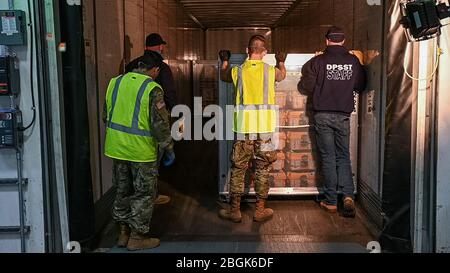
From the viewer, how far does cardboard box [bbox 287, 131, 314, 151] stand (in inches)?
206

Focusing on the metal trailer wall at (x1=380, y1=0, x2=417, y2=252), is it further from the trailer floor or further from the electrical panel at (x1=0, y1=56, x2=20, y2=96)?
the electrical panel at (x1=0, y1=56, x2=20, y2=96)

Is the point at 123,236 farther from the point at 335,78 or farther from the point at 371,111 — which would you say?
the point at 371,111

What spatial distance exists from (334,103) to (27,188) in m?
2.89

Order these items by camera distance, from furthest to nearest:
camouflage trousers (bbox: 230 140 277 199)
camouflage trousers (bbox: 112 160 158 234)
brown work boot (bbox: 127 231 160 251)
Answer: camouflage trousers (bbox: 230 140 277 199), brown work boot (bbox: 127 231 160 251), camouflage trousers (bbox: 112 160 158 234)

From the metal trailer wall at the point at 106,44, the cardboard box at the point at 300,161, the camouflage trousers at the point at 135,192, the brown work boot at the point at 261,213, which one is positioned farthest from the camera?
the cardboard box at the point at 300,161

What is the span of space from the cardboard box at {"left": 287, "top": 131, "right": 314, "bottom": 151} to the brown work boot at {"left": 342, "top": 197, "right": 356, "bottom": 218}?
27.9 inches

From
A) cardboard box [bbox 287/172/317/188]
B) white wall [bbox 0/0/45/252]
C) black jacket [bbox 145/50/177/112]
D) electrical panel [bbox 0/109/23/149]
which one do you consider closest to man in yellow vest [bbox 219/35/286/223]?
cardboard box [bbox 287/172/317/188]

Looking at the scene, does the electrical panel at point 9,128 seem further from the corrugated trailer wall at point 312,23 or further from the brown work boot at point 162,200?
the corrugated trailer wall at point 312,23

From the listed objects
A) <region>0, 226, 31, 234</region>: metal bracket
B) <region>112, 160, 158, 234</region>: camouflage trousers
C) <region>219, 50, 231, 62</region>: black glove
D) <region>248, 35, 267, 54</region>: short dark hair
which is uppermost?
<region>248, 35, 267, 54</region>: short dark hair

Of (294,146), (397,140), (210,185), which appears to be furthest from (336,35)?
(210,185)

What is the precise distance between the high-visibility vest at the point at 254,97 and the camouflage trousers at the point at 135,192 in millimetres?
1085

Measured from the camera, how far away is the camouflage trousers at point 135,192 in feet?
13.0

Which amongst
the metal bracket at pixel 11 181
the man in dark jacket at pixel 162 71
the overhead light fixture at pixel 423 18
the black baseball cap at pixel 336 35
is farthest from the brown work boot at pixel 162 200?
the overhead light fixture at pixel 423 18
